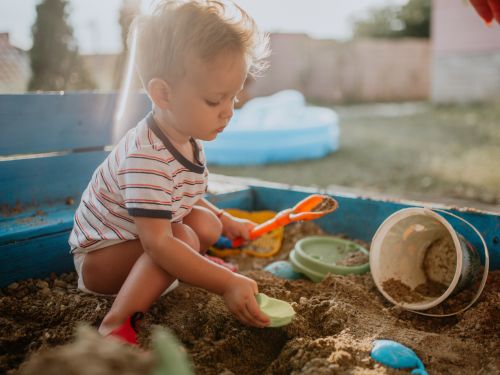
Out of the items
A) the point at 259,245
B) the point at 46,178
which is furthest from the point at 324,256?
the point at 46,178

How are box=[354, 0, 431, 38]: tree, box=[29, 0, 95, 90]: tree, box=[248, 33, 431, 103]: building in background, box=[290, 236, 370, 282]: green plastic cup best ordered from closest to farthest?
box=[290, 236, 370, 282]: green plastic cup < box=[29, 0, 95, 90]: tree < box=[248, 33, 431, 103]: building in background < box=[354, 0, 431, 38]: tree

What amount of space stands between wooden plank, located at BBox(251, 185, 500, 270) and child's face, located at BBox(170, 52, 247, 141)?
0.78m

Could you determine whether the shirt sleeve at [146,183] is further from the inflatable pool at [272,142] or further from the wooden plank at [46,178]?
the inflatable pool at [272,142]

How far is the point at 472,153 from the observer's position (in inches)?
160

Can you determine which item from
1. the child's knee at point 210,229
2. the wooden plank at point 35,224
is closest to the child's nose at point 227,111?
the child's knee at point 210,229

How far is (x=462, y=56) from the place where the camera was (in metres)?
9.58

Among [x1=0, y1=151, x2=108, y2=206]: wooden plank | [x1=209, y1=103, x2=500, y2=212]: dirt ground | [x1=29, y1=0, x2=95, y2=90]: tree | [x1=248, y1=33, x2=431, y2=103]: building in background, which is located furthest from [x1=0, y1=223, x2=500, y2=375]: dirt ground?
[x1=248, y1=33, x2=431, y2=103]: building in background

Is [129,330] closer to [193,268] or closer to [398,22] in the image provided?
[193,268]

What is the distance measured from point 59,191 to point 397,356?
1311 mm

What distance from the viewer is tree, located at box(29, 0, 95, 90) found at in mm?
5215

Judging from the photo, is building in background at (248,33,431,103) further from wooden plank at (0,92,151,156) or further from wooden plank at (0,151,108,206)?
wooden plank at (0,151,108,206)

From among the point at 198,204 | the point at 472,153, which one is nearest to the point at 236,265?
the point at 198,204

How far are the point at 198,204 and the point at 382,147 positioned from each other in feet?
11.5

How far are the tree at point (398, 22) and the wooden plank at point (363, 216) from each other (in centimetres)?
1982
